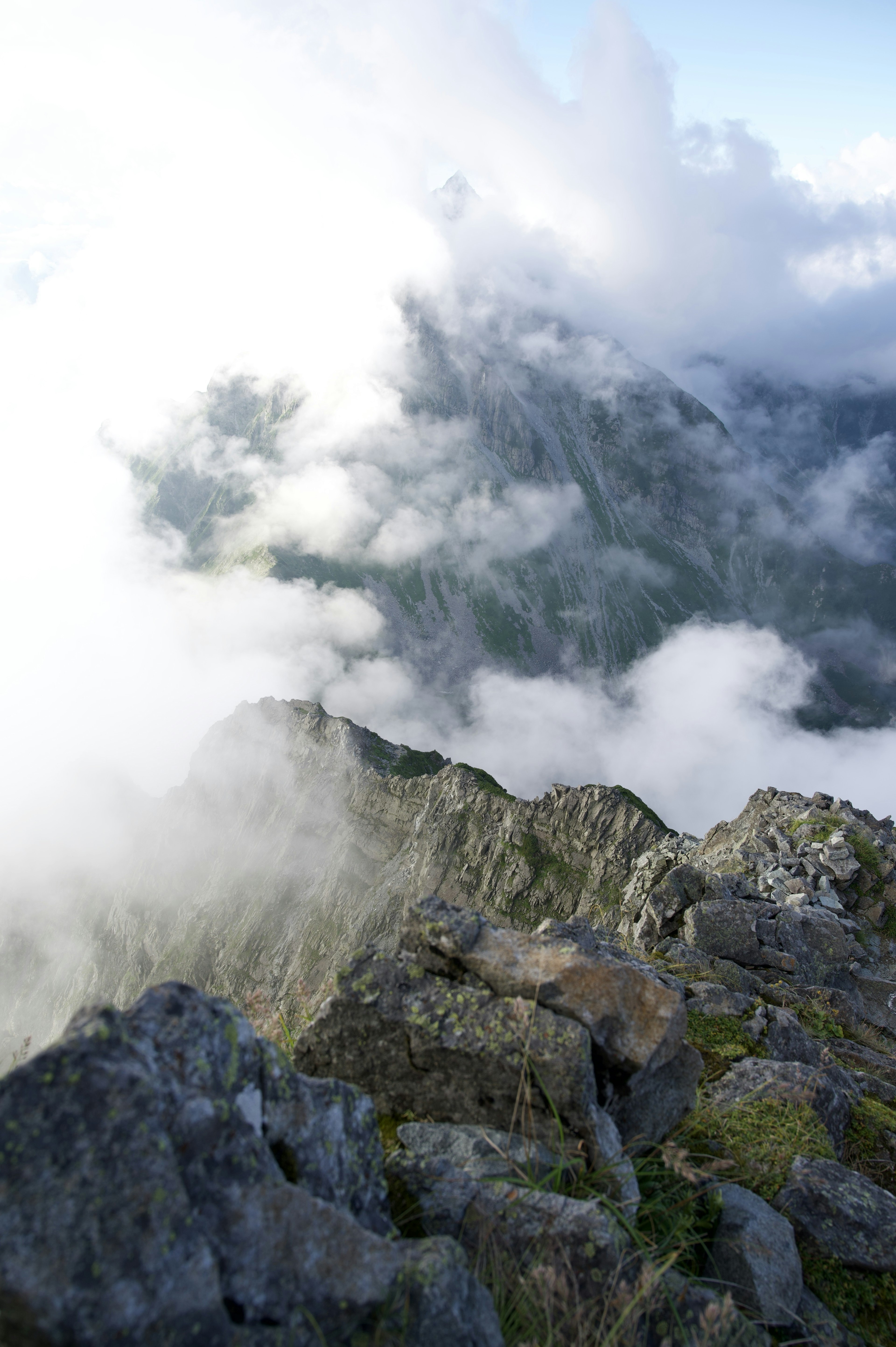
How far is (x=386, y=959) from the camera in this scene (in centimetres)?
733

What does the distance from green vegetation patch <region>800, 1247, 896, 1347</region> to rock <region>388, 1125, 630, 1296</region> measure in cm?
269

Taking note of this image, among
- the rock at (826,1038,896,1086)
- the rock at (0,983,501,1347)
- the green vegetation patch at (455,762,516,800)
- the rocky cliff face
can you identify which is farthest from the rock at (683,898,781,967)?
the green vegetation patch at (455,762,516,800)

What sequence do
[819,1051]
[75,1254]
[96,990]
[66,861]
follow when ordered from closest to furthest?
[75,1254], [819,1051], [96,990], [66,861]

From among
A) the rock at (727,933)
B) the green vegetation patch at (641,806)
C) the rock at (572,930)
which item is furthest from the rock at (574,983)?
the green vegetation patch at (641,806)

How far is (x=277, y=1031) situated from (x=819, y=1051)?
9824mm

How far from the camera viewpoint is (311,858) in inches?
4956

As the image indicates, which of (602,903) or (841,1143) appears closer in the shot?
(841,1143)

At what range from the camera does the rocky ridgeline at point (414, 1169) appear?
3.31m

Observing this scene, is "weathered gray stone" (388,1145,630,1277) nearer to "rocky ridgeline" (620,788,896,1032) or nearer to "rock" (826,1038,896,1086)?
"rock" (826,1038,896,1086)

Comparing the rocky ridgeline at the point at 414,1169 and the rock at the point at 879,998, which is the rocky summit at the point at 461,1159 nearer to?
the rocky ridgeline at the point at 414,1169

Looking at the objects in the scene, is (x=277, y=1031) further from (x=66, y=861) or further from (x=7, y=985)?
(x=66, y=861)

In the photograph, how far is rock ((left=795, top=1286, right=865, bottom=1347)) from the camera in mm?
5512

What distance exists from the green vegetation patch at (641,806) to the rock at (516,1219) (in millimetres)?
84722

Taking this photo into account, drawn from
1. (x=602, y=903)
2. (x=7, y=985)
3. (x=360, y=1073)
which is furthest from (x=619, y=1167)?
(x=7, y=985)
